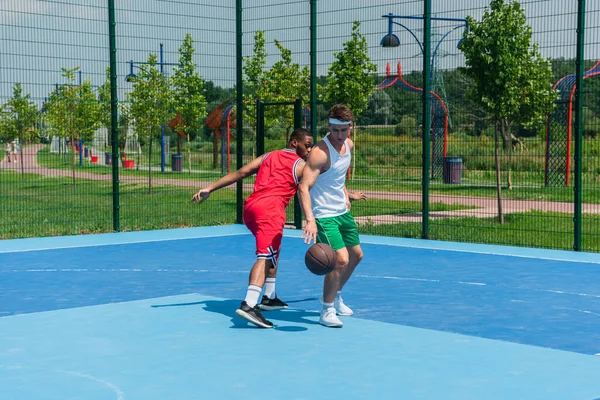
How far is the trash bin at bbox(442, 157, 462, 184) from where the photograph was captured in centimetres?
1725

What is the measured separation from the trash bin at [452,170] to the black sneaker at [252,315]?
954cm

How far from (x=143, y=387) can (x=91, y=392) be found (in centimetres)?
34

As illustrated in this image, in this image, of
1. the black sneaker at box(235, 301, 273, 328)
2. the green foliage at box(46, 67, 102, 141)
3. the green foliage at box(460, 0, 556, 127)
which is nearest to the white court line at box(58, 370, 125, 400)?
the black sneaker at box(235, 301, 273, 328)

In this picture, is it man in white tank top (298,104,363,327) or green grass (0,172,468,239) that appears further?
green grass (0,172,468,239)

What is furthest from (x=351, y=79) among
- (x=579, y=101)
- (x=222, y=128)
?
(x=579, y=101)

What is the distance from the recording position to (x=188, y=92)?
66.6 ft

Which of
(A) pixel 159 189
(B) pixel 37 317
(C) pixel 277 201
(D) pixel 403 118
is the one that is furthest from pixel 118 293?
(A) pixel 159 189

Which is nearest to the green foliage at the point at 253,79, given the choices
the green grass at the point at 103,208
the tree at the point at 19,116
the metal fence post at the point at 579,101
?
the green grass at the point at 103,208

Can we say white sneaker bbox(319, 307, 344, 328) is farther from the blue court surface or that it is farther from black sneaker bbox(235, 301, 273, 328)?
black sneaker bbox(235, 301, 273, 328)

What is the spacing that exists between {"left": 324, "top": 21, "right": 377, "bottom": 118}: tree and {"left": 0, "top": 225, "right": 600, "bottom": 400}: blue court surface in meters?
9.64

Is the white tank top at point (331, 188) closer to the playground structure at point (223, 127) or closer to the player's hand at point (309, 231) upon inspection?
the player's hand at point (309, 231)

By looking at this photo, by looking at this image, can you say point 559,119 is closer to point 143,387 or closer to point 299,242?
point 299,242

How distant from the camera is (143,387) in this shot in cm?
605

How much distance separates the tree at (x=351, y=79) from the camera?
22.2 meters
